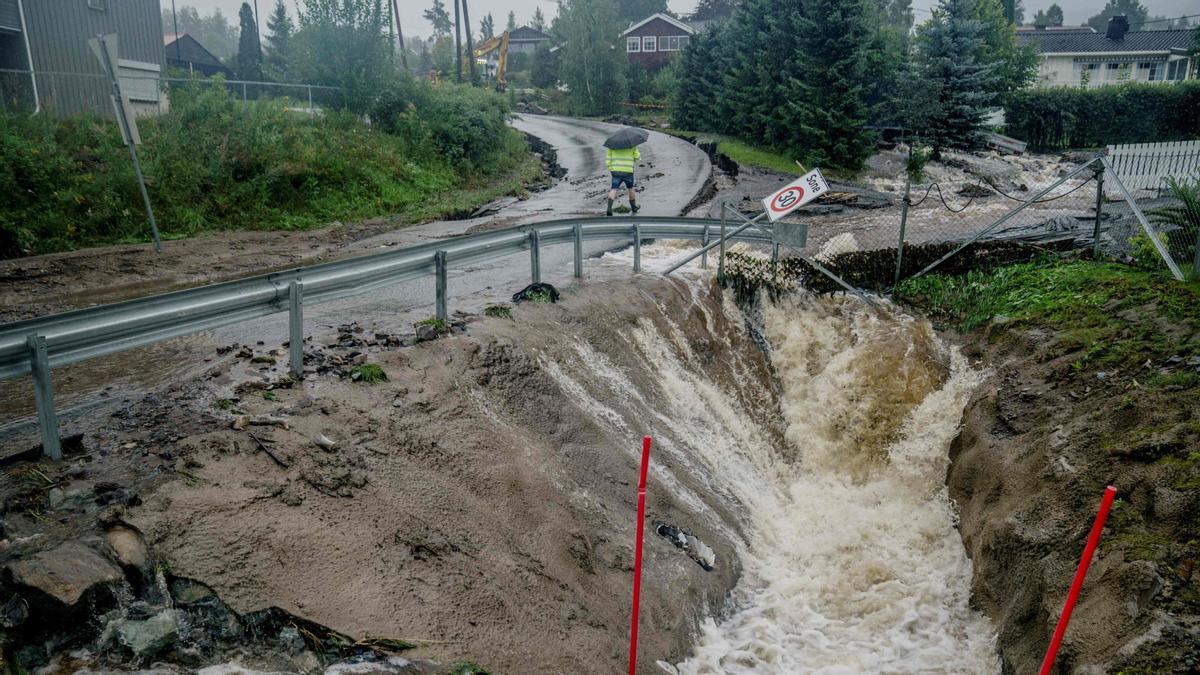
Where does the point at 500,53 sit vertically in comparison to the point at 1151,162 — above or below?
above

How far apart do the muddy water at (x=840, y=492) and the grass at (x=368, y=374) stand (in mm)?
2362

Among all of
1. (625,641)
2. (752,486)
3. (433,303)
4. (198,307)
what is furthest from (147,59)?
(625,641)

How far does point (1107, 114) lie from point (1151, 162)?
23.5 meters

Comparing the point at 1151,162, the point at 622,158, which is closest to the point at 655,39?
the point at 1151,162

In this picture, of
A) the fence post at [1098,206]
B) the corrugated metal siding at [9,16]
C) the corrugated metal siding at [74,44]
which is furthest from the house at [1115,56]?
the corrugated metal siding at [9,16]

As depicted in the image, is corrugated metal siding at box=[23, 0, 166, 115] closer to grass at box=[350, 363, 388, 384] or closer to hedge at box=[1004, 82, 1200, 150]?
grass at box=[350, 363, 388, 384]

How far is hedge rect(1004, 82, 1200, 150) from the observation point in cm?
3906

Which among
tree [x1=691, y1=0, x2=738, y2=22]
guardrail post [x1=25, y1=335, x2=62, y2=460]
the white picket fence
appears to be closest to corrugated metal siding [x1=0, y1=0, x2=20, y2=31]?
guardrail post [x1=25, y1=335, x2=62, y2=460]

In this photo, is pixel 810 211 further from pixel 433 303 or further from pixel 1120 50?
pixel 1120 50

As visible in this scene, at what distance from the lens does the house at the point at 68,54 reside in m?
18.8

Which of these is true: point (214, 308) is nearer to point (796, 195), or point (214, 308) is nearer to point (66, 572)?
point (66, 572)

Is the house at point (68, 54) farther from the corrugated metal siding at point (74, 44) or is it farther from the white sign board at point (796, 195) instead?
the white sign board at point (796, 195)

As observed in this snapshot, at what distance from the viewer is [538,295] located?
1013 cm

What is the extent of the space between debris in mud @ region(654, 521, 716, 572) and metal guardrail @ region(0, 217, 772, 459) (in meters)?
3.25
